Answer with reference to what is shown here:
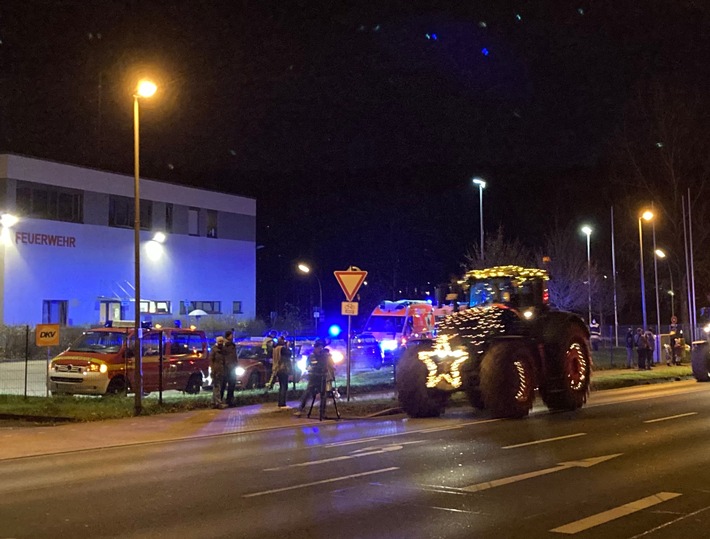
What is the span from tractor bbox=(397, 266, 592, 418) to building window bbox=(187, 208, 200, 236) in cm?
3929

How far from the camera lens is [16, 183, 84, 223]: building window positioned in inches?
1790

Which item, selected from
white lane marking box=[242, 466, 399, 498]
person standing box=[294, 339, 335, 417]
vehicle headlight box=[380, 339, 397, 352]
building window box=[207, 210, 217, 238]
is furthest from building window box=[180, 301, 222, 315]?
white lane marking box=[242, 466, 399, 498]

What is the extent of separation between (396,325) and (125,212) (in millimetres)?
24769

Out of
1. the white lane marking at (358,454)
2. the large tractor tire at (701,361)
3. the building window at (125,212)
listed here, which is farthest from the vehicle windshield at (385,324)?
the building window at (125,212)

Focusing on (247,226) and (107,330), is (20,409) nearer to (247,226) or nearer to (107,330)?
(107,330)

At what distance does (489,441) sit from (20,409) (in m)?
11.3

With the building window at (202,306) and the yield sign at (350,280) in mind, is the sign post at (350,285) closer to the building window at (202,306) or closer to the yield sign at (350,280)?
the yield sign at (350,280)

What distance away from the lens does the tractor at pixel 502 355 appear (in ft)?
55.9

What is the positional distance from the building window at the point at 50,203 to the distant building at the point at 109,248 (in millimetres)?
58

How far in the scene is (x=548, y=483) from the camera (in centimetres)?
988

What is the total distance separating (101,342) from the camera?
853 inches

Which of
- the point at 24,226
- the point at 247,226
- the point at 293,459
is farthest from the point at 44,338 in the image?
the point at 247,226

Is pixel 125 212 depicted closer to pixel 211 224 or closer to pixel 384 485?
pixel 211 224

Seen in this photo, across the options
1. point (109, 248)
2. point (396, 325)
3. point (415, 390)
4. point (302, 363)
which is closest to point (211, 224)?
point (109, 248)
